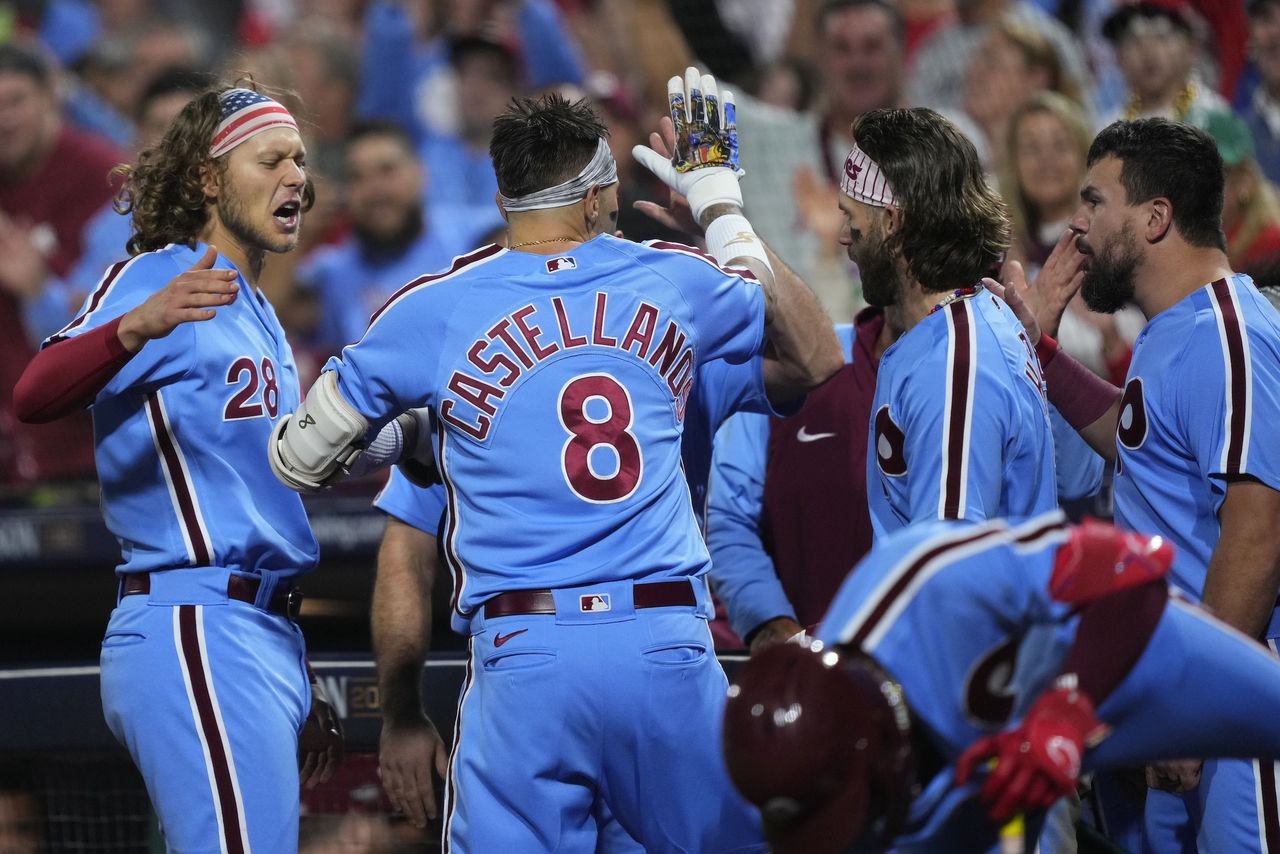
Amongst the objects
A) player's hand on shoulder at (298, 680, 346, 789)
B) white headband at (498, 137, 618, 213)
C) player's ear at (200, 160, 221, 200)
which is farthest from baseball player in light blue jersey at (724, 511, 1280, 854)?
player's ear at (200, 160, 221, 200)

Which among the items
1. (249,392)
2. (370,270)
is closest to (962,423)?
(249,392)

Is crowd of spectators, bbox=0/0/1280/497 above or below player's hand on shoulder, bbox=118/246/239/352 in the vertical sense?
above

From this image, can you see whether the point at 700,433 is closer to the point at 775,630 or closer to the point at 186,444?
the point at 775,630

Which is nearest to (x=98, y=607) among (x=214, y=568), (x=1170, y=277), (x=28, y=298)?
(x=28, y=298)

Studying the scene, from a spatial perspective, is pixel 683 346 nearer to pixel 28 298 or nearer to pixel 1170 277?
pixel 1170 277

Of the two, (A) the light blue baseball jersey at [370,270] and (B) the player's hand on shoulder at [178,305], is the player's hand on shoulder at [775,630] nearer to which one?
(B) the player's hand on shoulder at [178,305]

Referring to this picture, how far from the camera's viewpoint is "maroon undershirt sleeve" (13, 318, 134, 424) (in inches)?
112

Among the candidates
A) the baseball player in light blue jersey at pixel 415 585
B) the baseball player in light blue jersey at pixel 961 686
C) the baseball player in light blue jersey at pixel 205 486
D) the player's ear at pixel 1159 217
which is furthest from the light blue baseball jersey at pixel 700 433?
the baseball player in light blue jersey at pixel 961 686

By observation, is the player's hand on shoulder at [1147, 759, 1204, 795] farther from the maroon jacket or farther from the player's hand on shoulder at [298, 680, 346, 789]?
the player's hand on shoulder at [298, 680, 346, 789]

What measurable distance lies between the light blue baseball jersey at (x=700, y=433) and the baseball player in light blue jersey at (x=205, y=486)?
0.23 meters

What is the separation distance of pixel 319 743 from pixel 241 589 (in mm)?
454

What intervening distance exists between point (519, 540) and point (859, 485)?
1106 millimetres

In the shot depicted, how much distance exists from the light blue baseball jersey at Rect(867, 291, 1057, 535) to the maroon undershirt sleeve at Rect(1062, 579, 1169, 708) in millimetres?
589

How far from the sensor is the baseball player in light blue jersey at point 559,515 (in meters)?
2.72
